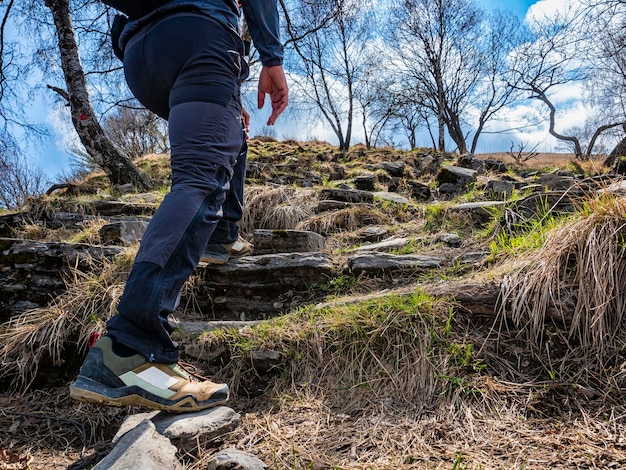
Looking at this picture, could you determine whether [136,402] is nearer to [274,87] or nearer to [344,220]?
[274,87]

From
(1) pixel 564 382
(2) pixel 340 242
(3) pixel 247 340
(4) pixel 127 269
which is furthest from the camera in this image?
(2) pixel 340 242

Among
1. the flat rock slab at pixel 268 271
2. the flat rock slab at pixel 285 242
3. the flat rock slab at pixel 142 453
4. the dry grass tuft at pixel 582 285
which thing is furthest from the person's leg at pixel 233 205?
the dry grass tuft at pixel 582 285

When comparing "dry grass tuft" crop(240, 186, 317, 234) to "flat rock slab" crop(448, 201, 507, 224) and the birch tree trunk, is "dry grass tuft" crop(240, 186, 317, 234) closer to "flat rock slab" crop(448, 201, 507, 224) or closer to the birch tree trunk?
"flat rock slab" crop(448, 201, 507, 224)

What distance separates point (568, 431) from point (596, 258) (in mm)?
816

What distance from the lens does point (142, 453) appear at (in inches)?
47.5

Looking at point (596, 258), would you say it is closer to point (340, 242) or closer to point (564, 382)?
point (564, 382)

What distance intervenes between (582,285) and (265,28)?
5.72 ft

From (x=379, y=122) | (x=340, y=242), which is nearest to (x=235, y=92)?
(x=340, y=242)

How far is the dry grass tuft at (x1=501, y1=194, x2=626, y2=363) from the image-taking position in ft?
5.48

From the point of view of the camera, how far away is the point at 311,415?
1.61m

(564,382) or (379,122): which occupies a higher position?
(379,122)

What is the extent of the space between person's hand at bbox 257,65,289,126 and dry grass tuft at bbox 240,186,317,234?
2.20 meters

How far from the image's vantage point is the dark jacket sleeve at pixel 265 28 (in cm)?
156

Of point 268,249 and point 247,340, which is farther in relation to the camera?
point 268,249
